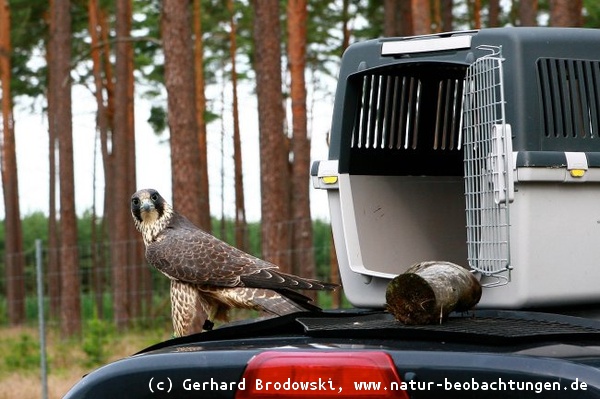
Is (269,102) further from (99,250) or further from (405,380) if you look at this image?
(405,380)

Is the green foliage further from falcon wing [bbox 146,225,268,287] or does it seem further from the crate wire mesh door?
the crate wire mesh door

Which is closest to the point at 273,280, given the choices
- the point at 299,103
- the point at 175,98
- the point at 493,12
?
the point at 175,98

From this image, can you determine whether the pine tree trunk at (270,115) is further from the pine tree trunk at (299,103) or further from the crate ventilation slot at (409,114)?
the crate ventilation slot at (409,114)

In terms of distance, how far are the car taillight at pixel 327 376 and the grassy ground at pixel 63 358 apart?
1425 cm

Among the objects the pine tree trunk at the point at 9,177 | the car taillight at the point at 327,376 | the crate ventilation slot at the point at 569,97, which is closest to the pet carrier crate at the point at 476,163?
the crate ventilation slot at the point at 569,97

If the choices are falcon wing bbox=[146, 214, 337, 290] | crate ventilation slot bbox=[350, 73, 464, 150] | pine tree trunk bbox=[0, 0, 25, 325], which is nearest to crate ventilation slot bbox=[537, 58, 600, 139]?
crate ventilation slot bbox=[350, 73, 464, 150]

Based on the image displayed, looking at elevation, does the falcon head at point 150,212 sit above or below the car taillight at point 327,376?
above

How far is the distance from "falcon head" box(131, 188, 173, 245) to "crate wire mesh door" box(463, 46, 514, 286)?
8.63ft

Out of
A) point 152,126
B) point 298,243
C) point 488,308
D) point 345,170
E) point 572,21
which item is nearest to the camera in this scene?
point 488,308

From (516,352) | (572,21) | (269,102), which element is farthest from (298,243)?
(516,352)

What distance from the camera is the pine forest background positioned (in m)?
20.0

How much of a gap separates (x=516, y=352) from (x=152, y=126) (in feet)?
115

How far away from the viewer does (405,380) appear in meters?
2.40

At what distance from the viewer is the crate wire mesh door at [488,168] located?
3557 millimetres
